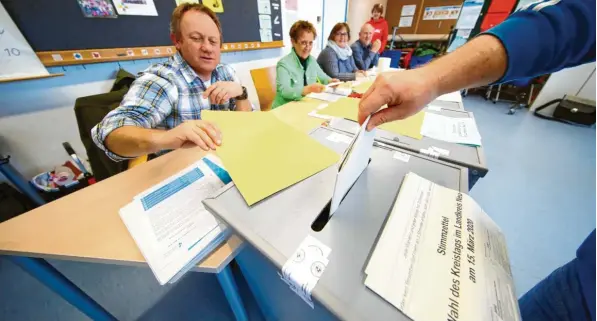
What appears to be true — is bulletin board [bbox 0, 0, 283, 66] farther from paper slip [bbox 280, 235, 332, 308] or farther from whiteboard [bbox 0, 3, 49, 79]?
paper slip [bbox 280, 235, 332, 308]

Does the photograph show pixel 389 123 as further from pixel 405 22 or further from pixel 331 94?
pixel 405 22

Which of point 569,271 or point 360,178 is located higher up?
point 360,178

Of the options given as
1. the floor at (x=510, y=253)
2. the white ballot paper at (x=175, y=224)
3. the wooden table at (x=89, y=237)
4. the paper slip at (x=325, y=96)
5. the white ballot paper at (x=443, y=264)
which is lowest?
the floor at (x=510, y=253)

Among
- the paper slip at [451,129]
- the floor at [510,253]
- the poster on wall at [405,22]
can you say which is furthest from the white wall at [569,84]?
the paper slip at [451,129]

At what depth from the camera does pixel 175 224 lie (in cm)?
48

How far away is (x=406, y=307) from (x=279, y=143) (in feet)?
1.36

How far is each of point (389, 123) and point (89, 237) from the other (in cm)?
104

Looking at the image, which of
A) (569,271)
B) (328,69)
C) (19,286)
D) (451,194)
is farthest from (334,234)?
(328,69)

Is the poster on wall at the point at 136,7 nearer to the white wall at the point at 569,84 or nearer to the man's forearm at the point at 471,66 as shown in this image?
the man's forearm at the point at 471,66

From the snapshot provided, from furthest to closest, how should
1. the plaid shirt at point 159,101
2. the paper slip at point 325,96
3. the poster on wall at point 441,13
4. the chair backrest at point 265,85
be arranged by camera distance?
1. the poster on wall at point 441,13
2. the chair backrest at point 265,85
3. the paper slip at point 325,96
4. the plaid shirt at point 159,101

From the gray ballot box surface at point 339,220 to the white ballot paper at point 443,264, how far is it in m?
0.02

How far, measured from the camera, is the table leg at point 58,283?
574 mm

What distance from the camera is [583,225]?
50.9 inches

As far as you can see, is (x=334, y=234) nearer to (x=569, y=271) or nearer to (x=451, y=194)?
(x=451, y=194)
